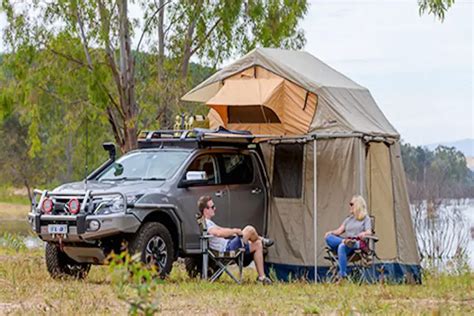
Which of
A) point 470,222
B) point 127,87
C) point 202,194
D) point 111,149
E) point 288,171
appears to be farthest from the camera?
point 127,87

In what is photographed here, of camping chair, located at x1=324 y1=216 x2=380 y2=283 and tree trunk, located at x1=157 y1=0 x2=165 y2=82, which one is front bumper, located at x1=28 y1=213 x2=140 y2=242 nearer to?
camping chair, located at x1=324 y1=216 x2=380 y2=283

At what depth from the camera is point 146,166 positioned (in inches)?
500

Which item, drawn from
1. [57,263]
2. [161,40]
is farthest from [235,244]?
[161,40]

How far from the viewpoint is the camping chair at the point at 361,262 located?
12.3 metres

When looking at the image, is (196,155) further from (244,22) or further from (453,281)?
(244,22)

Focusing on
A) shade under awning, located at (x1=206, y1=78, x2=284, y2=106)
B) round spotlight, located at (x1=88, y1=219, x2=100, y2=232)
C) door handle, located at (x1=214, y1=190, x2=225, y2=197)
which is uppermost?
shade under awning, located at (x1=206, y1=78, x2=284, y2=106)

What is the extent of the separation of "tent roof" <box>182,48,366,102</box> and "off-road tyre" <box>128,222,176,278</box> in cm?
287

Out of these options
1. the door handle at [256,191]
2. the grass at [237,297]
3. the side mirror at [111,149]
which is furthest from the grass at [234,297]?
the side mirror at [111,149]

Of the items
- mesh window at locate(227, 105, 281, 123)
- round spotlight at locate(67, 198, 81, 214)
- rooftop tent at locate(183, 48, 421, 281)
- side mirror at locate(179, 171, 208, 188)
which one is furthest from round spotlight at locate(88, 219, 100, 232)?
mesh window at locate(227, 105, 281, 123)

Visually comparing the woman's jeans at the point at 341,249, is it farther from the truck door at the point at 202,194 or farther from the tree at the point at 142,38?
the tree at the point at 142,38

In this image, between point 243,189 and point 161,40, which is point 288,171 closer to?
point 243,189

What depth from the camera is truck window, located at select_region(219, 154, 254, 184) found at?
13117 millimetres

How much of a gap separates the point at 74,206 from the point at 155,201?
0.90m

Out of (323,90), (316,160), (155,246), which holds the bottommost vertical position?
(155,246)
